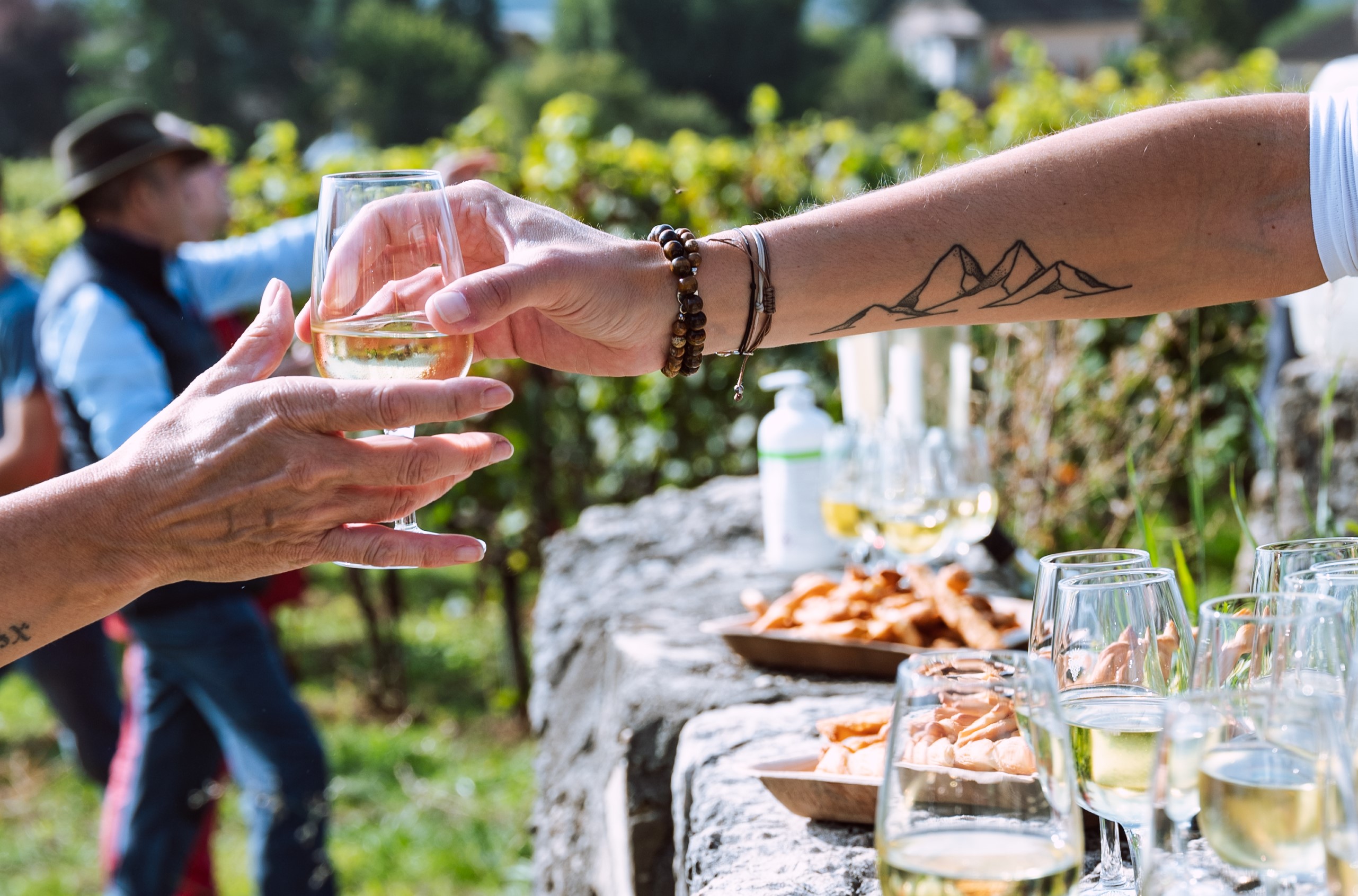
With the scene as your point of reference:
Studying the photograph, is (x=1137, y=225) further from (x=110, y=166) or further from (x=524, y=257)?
(x=110, y=166)

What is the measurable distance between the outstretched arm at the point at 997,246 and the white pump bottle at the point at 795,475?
0.93 meters

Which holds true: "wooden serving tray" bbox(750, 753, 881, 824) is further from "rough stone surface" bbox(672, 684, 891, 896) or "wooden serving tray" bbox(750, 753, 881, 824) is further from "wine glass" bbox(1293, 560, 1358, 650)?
"wine glass" bbox(1293, 560, 1358, 650)

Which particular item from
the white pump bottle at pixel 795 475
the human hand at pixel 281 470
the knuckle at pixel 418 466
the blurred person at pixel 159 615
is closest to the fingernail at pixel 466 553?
the human hand at pixel 281 470

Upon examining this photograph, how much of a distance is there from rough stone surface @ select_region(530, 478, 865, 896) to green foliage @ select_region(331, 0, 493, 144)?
163 ft

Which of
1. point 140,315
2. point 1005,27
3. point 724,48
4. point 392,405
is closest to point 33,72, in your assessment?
point 724,48

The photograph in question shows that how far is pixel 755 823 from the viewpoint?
1.41m

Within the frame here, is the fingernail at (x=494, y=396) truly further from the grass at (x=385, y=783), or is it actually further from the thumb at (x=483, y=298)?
the grass at (x=385, y=783)

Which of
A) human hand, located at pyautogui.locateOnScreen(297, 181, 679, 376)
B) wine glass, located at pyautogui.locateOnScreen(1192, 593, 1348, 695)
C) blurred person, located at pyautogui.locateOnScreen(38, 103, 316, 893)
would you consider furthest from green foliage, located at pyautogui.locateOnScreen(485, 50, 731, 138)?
wine glass, located at pyautogui.locateOnScreen(1192, 593, 1348, 695)

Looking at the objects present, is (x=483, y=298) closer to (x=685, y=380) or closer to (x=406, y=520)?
(x=406, y=520)

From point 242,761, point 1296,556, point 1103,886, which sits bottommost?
point 242,761

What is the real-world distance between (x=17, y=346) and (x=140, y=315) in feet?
3.04

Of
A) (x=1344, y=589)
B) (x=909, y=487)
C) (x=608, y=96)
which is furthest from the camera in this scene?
(x=608, y=96)

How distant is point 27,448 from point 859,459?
270cm

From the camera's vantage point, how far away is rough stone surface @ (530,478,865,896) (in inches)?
76.9
